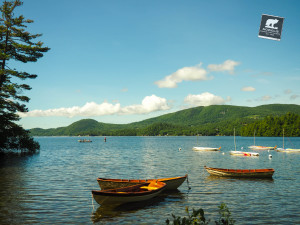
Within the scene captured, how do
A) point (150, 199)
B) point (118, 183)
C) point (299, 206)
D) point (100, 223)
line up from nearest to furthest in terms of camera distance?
1. point (100, 223)
2. point (299, 206)
3. point (150, 199)
4. point (118, 183)

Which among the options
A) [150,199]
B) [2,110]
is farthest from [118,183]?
[2,110]

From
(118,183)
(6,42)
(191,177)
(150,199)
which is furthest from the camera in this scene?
(6,42)

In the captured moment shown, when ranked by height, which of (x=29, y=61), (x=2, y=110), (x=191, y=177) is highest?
(x=29, y=61)

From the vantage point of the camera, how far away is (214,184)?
3081 centimetres

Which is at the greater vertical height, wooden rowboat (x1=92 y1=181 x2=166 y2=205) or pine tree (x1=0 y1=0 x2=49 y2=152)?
pine tree (x1=0 y1=0 x2=49 y2=152)

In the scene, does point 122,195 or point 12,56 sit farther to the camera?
point 12,56

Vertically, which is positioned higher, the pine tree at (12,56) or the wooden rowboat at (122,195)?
the pine tree at (12,56)

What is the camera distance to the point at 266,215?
62.6ft

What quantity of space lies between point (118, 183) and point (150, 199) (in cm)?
369

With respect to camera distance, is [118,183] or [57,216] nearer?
[57,216]

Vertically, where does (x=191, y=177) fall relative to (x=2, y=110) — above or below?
below

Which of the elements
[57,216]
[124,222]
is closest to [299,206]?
[124,222]

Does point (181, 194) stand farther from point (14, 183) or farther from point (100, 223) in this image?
point (14, 183)

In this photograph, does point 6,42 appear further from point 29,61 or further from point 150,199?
point 150,199
